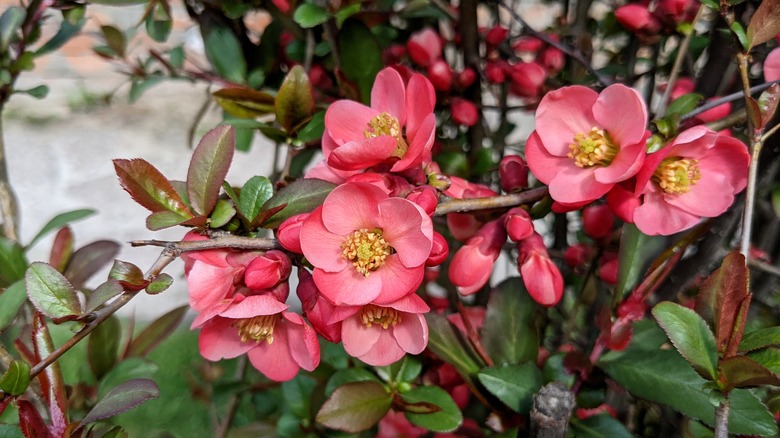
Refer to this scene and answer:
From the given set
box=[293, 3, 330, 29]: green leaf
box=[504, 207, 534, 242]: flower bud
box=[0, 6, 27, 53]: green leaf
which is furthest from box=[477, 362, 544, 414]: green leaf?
box=[0, 6, 27, 53]: green leaf

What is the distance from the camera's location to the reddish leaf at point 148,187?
1.26ft

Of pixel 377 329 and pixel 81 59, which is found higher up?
pixel 377 329

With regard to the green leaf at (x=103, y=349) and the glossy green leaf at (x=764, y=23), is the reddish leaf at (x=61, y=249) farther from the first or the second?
the glossy green leaf at (x=764, y=23)

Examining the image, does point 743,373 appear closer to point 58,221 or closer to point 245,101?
point 245,101

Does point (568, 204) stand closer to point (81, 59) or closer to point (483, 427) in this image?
point (483, 427)

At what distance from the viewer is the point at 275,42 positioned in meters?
0.74

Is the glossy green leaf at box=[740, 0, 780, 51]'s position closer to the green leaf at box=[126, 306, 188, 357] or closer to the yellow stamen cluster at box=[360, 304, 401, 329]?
the yellow stamen cluster at box=[360, 304, 401, 329]

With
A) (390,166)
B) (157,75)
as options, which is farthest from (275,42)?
(390,166)

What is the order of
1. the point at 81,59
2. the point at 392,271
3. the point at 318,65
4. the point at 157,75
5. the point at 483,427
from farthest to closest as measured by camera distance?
the point at 81,59 < the point at 157,75 < the point at 318,65 < the point at 483,427 < the point at 392,271

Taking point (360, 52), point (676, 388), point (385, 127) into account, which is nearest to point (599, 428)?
point (676, 388)

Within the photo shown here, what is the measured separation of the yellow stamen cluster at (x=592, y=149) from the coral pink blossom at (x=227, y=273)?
0.72 feet

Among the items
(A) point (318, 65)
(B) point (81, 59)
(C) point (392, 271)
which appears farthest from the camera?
(B) point (81, 59)

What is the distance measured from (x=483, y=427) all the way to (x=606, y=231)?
0.21 metres

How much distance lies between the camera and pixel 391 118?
0.49m
